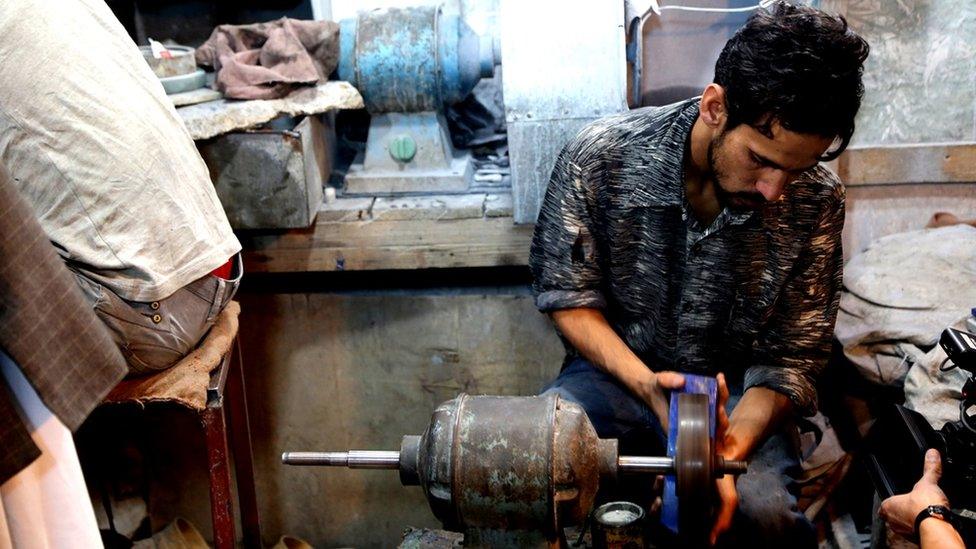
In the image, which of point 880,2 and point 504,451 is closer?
point 504,451

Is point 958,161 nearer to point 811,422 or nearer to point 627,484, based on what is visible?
point 811,422

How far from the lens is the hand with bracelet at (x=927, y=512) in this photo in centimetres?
203

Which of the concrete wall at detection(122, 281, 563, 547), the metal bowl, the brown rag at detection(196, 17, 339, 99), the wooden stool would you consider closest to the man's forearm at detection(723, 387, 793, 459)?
the concrete wall at detection(122, 281, 563, 547)

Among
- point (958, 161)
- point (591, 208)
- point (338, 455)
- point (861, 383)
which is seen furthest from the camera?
point (958, 161)

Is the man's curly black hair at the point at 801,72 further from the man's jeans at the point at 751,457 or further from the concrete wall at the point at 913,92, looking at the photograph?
the concrete wall at the point at 913,92

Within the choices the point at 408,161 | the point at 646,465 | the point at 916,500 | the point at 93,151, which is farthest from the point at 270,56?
the point at 916,500

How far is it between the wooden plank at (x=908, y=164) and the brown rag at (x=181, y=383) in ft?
7.47

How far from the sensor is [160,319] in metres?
2.21

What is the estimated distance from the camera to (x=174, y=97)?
3109 millimetres

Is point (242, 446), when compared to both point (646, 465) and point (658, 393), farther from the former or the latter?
point (646, 465)

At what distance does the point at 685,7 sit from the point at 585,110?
1.61 ft

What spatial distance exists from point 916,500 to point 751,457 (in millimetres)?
502

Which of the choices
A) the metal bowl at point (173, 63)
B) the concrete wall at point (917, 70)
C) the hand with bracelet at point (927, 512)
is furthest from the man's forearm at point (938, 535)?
the metal bowl at point (173, 63)

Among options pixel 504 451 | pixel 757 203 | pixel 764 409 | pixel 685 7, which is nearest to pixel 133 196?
pixel 504 451
